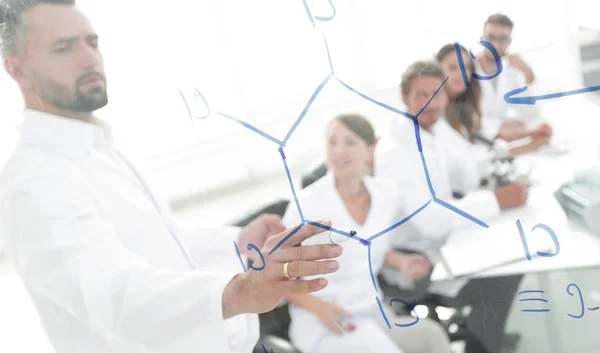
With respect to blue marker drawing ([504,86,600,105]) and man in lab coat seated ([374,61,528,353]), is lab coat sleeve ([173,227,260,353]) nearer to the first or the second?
man in lab coat seated ([374,61,528,353])

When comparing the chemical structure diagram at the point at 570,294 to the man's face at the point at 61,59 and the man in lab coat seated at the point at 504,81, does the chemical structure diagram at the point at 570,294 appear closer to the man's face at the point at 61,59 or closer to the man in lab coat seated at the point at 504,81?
the man in lab coat seated at the point at 504,81

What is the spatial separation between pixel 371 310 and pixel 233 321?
11cm

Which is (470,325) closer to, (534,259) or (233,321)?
(534,259)

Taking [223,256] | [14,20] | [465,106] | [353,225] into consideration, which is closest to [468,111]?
[465,106]

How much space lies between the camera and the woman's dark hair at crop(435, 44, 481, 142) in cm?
34

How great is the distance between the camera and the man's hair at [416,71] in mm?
351

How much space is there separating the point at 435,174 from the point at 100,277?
25 cm

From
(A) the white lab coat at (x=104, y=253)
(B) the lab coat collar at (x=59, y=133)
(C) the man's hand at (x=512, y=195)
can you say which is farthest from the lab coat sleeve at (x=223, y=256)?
(C) the man's hand at (x=512, y=195)

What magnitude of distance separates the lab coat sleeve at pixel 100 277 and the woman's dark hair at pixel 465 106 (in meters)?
0.19

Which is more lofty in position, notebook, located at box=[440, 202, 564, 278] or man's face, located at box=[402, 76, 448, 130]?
man's face, located at box=[402, 76, 448, 130]

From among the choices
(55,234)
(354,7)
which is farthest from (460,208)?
(55,234)

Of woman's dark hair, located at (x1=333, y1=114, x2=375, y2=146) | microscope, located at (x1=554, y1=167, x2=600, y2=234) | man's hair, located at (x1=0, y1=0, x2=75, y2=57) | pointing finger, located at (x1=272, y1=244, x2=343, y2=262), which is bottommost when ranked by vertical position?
microscope, located at (x1=554, y1=167, x2=600, y2=234)

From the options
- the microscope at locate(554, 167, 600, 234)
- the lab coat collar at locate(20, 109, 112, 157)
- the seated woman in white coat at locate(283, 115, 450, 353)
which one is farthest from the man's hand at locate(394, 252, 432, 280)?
the lab coat collar at locate(20, 109, 112, 157)

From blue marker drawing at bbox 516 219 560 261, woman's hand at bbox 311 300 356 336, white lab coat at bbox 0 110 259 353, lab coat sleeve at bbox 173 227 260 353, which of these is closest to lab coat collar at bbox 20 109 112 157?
white lab coat at bbox 0 110 259 353
